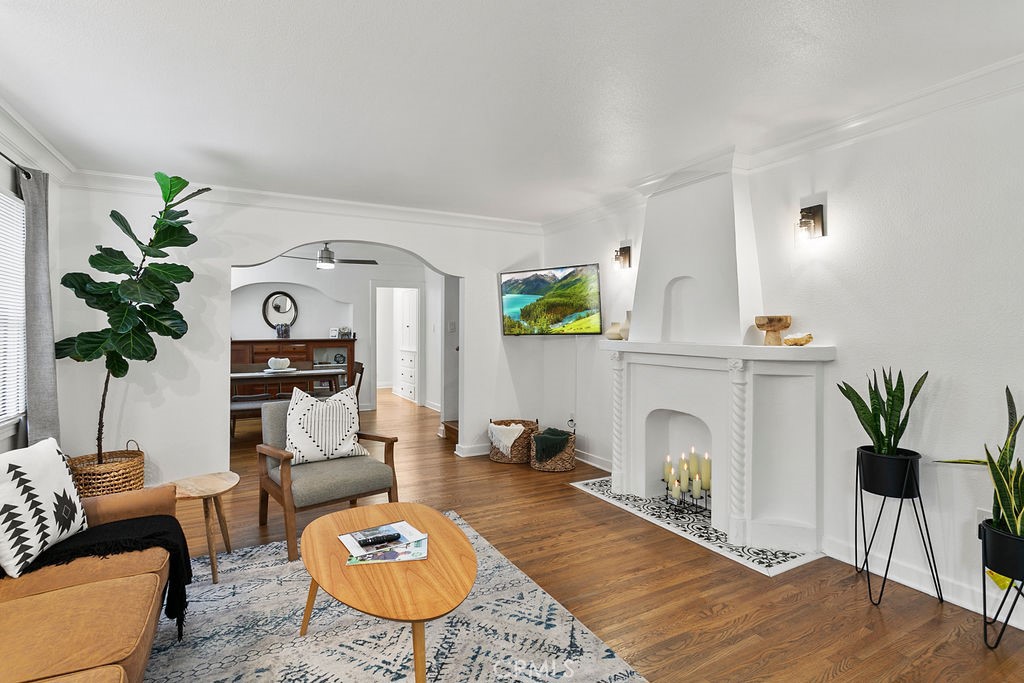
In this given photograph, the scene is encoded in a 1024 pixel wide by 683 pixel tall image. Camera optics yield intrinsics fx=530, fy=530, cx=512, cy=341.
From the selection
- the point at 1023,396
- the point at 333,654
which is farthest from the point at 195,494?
the point at 1023,396

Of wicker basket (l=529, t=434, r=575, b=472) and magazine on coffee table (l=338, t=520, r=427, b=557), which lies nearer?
magazine on coffee table (l=338, t=520, r=427, b=557)

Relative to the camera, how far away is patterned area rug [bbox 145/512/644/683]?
6.68ft

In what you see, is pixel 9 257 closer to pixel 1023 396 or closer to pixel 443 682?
pixel 443 682

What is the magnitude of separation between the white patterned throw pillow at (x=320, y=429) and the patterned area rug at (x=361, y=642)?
853 mm

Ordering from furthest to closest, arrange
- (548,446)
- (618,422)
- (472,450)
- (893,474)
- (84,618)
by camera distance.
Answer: (472,450), (548,446), (618,422), (893,474), (84,618)

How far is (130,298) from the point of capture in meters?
3.38

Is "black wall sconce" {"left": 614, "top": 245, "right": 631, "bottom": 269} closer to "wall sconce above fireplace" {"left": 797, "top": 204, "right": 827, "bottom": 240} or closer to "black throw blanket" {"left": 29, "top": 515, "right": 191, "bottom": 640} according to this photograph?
"wall sconce above fireplace" {"left": 797, "top": 204, "right": 827, "bottom": 240}

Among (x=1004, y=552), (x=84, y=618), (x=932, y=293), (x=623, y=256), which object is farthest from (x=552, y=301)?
(x=84, y=618)

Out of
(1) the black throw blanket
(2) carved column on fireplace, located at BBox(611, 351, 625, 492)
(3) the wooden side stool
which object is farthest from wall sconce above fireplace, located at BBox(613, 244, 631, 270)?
(1) the black throw blanket

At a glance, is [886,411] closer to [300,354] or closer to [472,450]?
[472,450]

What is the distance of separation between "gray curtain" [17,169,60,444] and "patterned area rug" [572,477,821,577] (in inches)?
149

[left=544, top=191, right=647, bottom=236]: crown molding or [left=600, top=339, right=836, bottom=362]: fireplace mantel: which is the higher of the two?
[left=544, top=191, right=647, bottom=236]: crown molding

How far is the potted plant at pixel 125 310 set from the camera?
3383mm

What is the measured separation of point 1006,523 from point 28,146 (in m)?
5.37
